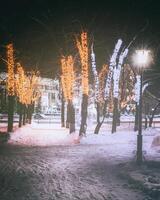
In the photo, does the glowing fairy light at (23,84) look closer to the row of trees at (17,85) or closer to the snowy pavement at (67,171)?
the row of trees at (17,85)

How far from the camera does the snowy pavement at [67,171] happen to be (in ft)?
40.0

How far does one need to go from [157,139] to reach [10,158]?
8.41m

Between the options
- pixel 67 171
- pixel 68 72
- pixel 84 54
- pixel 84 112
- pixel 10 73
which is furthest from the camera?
pixel 10 73

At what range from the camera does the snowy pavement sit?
480 inches

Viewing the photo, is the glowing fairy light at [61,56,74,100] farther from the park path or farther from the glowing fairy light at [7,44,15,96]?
the park path

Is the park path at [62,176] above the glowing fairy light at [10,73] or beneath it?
beneath

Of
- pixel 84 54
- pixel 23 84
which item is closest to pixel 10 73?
pixel 84 54

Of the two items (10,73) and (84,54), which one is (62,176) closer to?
(84,54)

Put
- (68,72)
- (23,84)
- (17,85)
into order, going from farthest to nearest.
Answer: (23,84), (17,85), (68,72)

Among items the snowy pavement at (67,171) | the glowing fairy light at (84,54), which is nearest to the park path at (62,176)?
the snowy pavement at (67,171)

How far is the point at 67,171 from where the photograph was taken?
16172 millimetres

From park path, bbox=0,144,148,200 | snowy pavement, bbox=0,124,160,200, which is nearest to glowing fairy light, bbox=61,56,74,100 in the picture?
snowy pavement, bbox=0,124,160,200

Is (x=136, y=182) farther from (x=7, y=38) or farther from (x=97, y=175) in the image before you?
(x=7, y=38)

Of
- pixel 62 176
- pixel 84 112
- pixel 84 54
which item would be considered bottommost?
pixel 62 176
